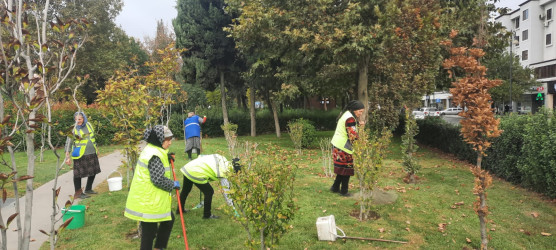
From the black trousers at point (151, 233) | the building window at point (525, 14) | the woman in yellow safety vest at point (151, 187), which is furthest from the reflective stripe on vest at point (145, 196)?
the building window at point (525, 14)

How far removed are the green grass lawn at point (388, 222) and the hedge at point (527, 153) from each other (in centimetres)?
32

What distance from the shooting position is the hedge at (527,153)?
22.1 ft

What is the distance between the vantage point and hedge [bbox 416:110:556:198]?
6.75 metres

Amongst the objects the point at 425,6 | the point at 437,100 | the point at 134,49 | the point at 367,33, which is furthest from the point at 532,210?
the point at 437,100

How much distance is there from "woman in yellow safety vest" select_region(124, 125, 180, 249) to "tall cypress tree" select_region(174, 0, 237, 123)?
1631 cm

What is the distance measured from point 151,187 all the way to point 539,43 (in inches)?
2074

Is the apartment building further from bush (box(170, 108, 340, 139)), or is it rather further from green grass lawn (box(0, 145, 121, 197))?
green grass lawn (box(0, 145, 121, 197))

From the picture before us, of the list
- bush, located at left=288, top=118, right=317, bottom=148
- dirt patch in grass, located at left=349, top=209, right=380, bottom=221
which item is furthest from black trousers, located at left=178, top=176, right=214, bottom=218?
bush, located at left=288, top=118, right=317, bottom=148

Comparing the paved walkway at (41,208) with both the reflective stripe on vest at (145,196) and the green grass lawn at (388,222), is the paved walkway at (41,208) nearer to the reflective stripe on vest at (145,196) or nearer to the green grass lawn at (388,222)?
the green grass lawn at (388,222)

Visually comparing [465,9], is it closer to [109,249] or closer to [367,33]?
[367,33]

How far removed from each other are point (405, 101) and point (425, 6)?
3.18 metres

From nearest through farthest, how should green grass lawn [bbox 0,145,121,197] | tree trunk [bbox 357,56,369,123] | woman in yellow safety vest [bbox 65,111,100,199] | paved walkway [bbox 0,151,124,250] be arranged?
paved walkway [bbox 0,151,124,250], woman in yellow safety vest [bbox 65,111,100,199], green grass lawn [bbox 0,145,121,197], tree trunk [bbox 357,56,369,123]

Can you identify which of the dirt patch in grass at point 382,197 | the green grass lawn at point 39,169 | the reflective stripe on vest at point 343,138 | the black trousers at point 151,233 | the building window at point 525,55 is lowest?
Answer: the dirt patch in grass at point 382,197

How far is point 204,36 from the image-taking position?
19.7 m
